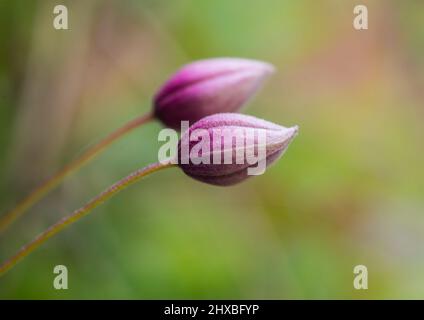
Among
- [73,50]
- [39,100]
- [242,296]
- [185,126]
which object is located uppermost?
[73,50]

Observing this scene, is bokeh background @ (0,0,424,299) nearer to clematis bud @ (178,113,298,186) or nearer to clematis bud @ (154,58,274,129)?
clematis bud @ (154,58,274,129)

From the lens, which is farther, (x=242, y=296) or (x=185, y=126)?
(x=242, y=296)

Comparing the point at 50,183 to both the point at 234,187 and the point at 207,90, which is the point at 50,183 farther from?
Result: the point at 234,187

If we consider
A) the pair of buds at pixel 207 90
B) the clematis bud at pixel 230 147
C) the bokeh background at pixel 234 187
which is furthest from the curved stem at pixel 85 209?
the bokeh background at pixel 234 187

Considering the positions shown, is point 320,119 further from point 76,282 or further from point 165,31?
point 76,282


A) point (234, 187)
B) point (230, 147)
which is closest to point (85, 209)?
point (230, 147)

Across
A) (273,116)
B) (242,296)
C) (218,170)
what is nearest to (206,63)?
(218,170)
